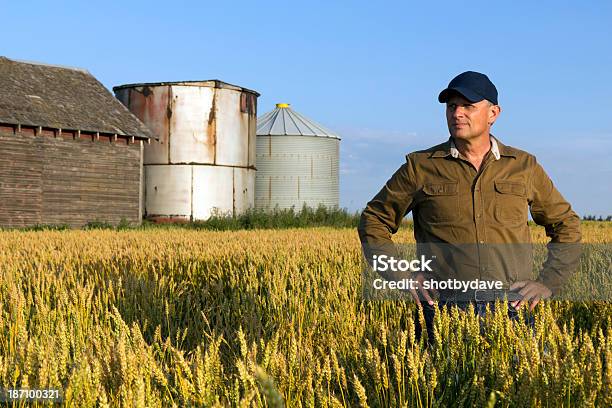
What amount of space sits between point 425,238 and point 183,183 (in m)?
22.4

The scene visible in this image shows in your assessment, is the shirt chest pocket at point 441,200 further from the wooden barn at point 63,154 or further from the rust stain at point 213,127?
the rust stain at point 213,127

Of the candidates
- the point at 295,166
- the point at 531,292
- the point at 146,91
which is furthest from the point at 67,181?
the point at 531,292

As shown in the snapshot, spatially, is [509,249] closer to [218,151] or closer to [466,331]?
[466,331]

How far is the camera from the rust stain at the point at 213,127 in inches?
1040

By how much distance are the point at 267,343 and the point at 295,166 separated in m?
26.3

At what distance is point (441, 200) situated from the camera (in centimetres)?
Result: 408

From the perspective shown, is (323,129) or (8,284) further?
(323,129)

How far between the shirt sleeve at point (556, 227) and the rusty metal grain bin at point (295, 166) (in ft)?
80.2

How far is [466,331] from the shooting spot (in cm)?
378

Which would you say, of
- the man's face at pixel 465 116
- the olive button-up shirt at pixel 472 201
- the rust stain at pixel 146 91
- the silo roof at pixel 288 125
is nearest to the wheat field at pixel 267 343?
the olive button-up shirt at pixel 472 201

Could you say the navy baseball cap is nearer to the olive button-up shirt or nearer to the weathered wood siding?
the olive button-up shirt

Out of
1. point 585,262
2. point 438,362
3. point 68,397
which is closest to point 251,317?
point 438,362

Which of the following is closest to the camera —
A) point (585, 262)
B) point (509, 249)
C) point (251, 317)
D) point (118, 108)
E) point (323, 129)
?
point (509, 249)

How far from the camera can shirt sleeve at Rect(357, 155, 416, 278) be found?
4184 mm
